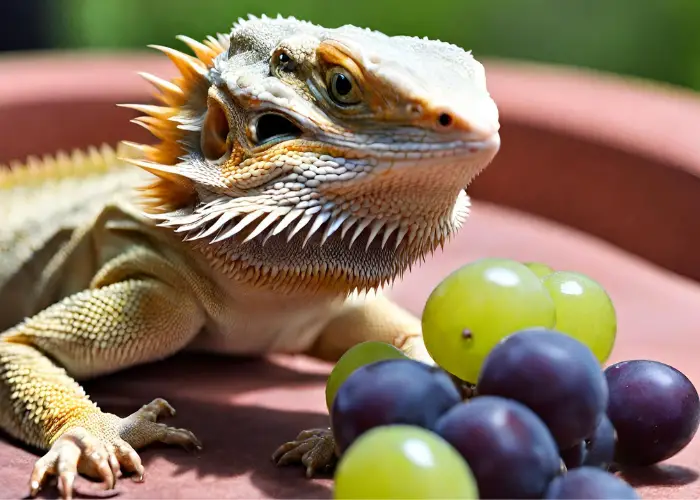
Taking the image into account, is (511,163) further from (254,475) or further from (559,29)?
(559,29)

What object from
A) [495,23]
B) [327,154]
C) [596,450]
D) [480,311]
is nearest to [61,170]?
[327,154]

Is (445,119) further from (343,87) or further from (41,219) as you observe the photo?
→ (41,219)

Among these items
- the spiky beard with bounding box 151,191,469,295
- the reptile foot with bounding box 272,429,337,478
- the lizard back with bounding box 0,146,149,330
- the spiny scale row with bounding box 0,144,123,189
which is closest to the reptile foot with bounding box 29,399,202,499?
the reptile foot with bounding box 272,429,337,478

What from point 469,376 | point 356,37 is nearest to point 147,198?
point 356,37

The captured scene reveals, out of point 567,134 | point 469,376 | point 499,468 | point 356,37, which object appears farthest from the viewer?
point 567,134

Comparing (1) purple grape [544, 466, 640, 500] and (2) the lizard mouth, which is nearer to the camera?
(1) purple grape [544, 466, 640, 500]

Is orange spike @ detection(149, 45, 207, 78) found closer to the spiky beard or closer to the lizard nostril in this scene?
the spiky beard
